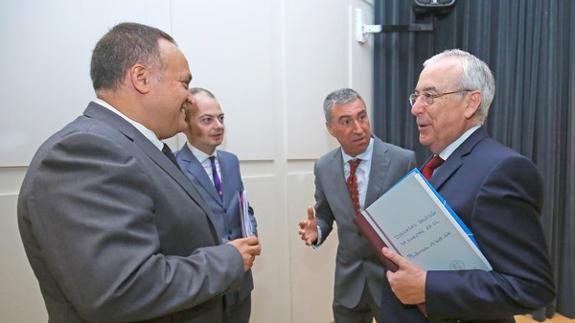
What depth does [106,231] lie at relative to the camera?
2.35ft

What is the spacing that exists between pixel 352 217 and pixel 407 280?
0.84m

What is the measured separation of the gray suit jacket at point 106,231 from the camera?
719 mm

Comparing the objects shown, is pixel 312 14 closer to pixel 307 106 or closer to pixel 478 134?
pixel 307 106

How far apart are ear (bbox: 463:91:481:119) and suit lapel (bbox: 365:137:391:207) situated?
748mm

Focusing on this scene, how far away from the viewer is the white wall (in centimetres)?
146

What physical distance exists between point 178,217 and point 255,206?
1.46 meters

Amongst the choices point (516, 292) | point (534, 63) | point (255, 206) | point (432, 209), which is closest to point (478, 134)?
point (432, 209)

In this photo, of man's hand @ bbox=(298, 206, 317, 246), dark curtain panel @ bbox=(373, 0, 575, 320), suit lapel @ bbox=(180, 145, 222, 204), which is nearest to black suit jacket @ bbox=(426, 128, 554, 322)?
man's hand @ bbox=(298, 206, 317, 246)

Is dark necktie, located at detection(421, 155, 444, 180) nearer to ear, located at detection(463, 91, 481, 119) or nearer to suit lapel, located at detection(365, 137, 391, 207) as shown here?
ear, located at detection(463, 91, 481, 119)

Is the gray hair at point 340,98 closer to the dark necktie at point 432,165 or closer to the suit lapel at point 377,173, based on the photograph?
the suit lapel at point 377,173

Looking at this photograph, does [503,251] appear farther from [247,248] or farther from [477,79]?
[247,248]

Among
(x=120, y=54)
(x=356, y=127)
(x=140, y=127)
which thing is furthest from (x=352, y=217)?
(x=120, y=54)

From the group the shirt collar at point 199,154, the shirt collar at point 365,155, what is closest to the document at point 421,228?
the shirt collar at point 365,155

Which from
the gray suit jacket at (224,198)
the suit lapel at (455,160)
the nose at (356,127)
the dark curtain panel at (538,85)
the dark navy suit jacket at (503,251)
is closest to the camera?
the dark navy suit jacket at (503,251)
